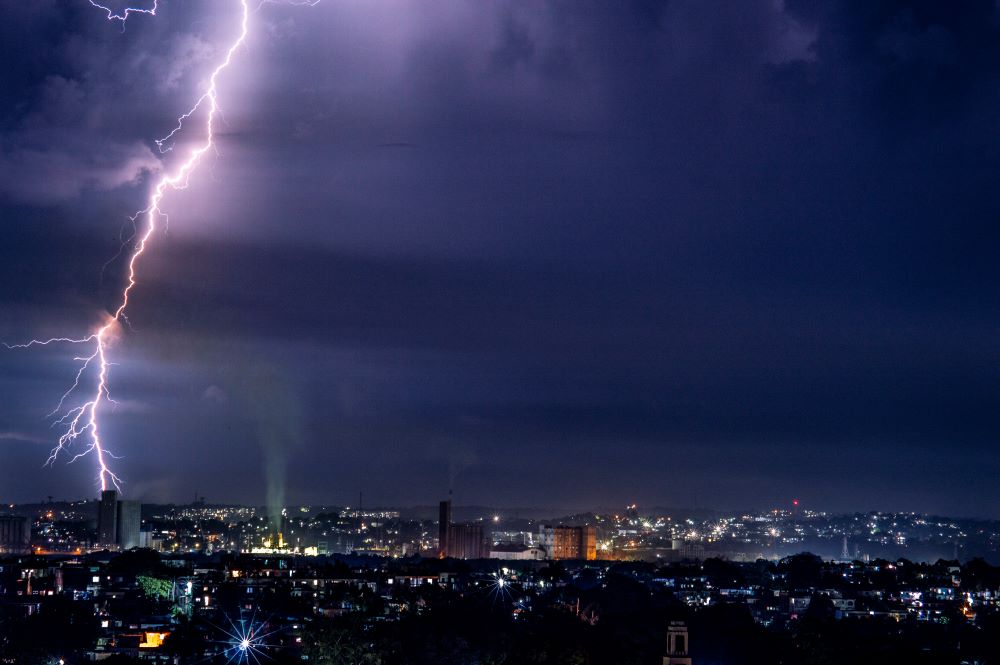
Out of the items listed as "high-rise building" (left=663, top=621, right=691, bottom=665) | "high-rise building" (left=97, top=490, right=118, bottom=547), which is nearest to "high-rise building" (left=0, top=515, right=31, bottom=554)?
"high-rise building" (left=97, top=490, right=118, bottom=547)

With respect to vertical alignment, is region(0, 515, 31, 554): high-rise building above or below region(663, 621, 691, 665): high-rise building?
above

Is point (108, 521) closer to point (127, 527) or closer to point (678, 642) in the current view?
point (127, 527)

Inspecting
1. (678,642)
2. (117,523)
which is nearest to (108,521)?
(117,523)

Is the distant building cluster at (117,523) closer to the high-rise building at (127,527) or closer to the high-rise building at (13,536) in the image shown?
the high-rise building at (127,527)

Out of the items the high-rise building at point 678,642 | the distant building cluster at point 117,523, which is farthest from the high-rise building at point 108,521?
the high-rise building at point 678,642

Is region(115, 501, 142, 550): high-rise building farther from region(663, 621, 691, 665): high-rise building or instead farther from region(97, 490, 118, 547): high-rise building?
region(663, 621, 691, 665): high-rise building

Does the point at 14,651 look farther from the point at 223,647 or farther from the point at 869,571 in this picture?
the point at 869,571

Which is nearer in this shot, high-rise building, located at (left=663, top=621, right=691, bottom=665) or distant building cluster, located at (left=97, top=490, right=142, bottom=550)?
high-rise building, located at (left=663, top=621, right=691, bottom=665)

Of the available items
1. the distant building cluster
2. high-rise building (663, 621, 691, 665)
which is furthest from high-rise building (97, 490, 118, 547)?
high-rise building (663, 621, 691, 665)

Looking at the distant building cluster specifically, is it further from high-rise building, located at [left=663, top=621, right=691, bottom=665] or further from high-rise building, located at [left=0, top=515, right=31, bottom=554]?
high-rise building, located at [left=663, top=621, right=691, bottom=665]
